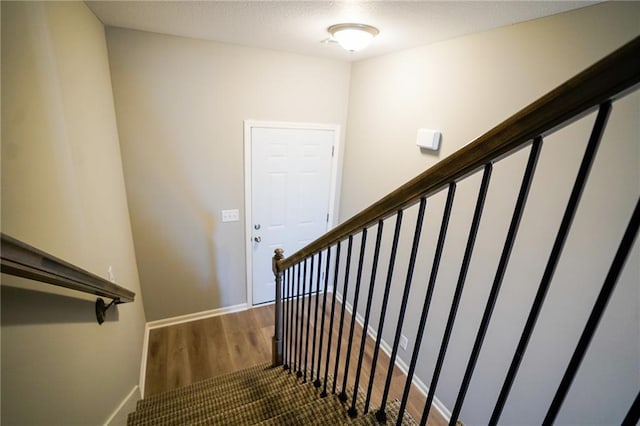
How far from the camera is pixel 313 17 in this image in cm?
177

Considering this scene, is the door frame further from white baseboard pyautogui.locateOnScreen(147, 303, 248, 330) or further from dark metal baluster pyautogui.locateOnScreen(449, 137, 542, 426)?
dark metal baluster pyautogui.locateOnScreen(449, 137, 542, 426)

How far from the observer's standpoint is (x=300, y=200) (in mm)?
3355

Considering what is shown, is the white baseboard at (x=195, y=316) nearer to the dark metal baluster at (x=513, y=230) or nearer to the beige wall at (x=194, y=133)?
the beige wall at (x=194, y=133)

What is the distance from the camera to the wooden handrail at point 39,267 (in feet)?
2.14

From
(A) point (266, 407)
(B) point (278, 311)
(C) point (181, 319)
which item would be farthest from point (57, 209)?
(C) point (181, 319)

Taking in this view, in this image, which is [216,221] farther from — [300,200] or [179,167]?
[300,200]

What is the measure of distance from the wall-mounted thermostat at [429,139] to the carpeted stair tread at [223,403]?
71.3 inches

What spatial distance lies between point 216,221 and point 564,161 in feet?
8.97

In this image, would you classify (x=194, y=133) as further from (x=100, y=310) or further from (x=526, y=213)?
(x=526, y=213)

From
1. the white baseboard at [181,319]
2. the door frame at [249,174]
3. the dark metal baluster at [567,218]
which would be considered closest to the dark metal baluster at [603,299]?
the dark metal baluster at [567,218]

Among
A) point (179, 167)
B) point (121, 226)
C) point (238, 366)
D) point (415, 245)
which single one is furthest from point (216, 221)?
point (415, 245)

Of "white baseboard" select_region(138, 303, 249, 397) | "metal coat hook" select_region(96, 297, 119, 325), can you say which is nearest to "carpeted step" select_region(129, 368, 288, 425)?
"metal coat hook" select_region(96, 297, 119, 325)

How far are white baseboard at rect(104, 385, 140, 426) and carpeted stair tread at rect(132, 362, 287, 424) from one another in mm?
53

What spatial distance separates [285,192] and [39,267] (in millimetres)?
2522
